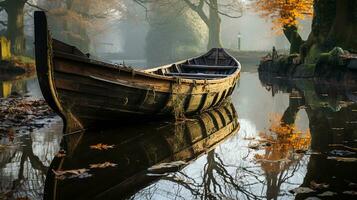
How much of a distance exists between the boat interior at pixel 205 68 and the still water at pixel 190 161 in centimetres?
318

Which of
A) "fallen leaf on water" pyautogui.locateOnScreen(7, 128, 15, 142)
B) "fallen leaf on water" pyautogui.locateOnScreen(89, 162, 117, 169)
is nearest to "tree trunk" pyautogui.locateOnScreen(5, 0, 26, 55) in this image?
"fallen leaf on water" pyautogui.locateOnScreen(7, 128, 15, 142)

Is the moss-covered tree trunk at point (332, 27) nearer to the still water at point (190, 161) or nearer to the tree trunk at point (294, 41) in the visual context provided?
the tree trunk at point (294, 41)

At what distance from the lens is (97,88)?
25.0 ft

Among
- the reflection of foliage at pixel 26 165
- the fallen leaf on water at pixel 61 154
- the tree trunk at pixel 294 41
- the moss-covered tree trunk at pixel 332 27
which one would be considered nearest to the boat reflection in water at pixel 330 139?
the reflection of foliage at pixel 26 165

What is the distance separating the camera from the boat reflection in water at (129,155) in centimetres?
480

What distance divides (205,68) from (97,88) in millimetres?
7544

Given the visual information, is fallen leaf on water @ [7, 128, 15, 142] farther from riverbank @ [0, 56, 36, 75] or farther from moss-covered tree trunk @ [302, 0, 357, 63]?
riverbank @ [0, 56, 36, 75]

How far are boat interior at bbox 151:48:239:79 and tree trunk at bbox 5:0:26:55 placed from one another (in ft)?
58.3

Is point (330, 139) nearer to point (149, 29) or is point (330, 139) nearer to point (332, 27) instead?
point (332, 27)

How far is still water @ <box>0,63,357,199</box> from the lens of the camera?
4703 millimetres

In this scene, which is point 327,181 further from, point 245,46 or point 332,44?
point 245,46

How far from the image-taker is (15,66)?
26.5 m

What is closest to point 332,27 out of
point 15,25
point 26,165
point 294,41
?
point 294,41

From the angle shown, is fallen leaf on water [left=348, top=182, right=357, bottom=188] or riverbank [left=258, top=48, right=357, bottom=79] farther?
riverbank [left=258, top=48, right=357, bottom=79]
